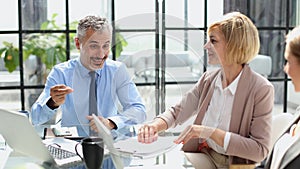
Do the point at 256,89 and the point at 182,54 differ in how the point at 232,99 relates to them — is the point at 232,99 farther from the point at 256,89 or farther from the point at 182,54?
the point at 182,54

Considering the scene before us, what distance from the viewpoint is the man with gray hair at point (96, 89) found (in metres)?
2.20

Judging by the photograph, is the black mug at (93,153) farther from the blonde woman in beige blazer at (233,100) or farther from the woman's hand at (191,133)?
the blonde woman in beige blazer at (233,100)

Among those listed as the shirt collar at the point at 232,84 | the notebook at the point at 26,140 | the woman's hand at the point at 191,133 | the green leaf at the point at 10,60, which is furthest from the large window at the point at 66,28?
the notebook at the point at 26,140

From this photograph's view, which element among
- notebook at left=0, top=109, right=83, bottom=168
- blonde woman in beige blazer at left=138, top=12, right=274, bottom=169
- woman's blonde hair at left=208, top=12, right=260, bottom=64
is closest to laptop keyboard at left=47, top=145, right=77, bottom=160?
notebook at left=0, top=109, right=83, bottom=168

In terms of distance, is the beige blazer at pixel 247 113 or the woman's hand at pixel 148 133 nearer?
the woman's hand at pixel 148 133

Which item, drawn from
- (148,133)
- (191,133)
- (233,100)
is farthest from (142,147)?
(233,100)

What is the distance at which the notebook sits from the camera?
1.82 m

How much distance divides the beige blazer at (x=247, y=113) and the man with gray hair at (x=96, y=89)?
20cm

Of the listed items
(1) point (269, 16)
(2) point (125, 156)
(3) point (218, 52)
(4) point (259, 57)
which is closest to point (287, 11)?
(1) point (269, 16)

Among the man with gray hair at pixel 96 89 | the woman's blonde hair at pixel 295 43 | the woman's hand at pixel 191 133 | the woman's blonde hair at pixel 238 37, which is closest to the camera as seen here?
the woman's blonde hair at pixel 295 43

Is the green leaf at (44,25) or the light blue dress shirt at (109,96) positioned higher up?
the green leaf at (44,25)

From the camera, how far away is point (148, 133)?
206 centimetres

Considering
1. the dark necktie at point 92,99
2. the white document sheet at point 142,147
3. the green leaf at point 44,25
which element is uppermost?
the green leaf at point 44,25

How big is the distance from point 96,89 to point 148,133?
1.20 feet
